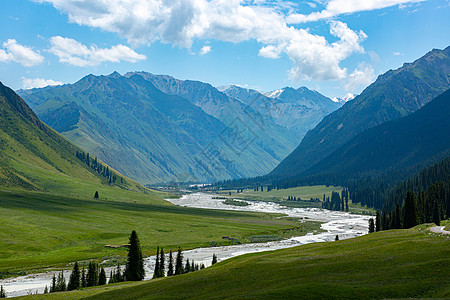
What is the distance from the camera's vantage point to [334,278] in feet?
141

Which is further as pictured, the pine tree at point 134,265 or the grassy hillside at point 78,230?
the grassy hillside at point 78,230

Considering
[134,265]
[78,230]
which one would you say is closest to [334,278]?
[134,265]

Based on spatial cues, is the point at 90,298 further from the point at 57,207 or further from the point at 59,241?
the point at 57,207

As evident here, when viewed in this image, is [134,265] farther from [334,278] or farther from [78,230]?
[78,230]

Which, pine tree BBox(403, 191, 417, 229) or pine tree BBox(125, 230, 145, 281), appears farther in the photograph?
pine tree BBox(403, 191, 417, 229)

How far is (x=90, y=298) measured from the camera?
56.2m

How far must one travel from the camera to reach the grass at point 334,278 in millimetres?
37188

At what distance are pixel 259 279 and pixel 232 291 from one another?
5.61m

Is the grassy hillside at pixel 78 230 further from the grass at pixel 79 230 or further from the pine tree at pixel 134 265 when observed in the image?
the pine tree at pixel 134 265

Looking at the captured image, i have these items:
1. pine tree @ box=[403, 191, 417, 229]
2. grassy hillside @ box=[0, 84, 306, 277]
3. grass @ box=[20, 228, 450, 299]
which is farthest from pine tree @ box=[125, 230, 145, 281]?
pine tree @ box=[403, 191, 417, 229]

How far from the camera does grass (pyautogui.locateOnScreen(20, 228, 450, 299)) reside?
122ft

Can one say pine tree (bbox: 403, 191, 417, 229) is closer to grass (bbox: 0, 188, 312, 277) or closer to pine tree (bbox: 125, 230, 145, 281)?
grass (bbox: 0, 188, 312, 277)

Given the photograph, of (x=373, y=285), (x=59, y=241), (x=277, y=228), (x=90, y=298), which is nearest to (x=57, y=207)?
(x=59, y=241)

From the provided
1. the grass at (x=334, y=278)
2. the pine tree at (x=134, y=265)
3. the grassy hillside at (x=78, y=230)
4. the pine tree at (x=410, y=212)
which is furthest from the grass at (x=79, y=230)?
the pine tree at (x=410, y=212)
